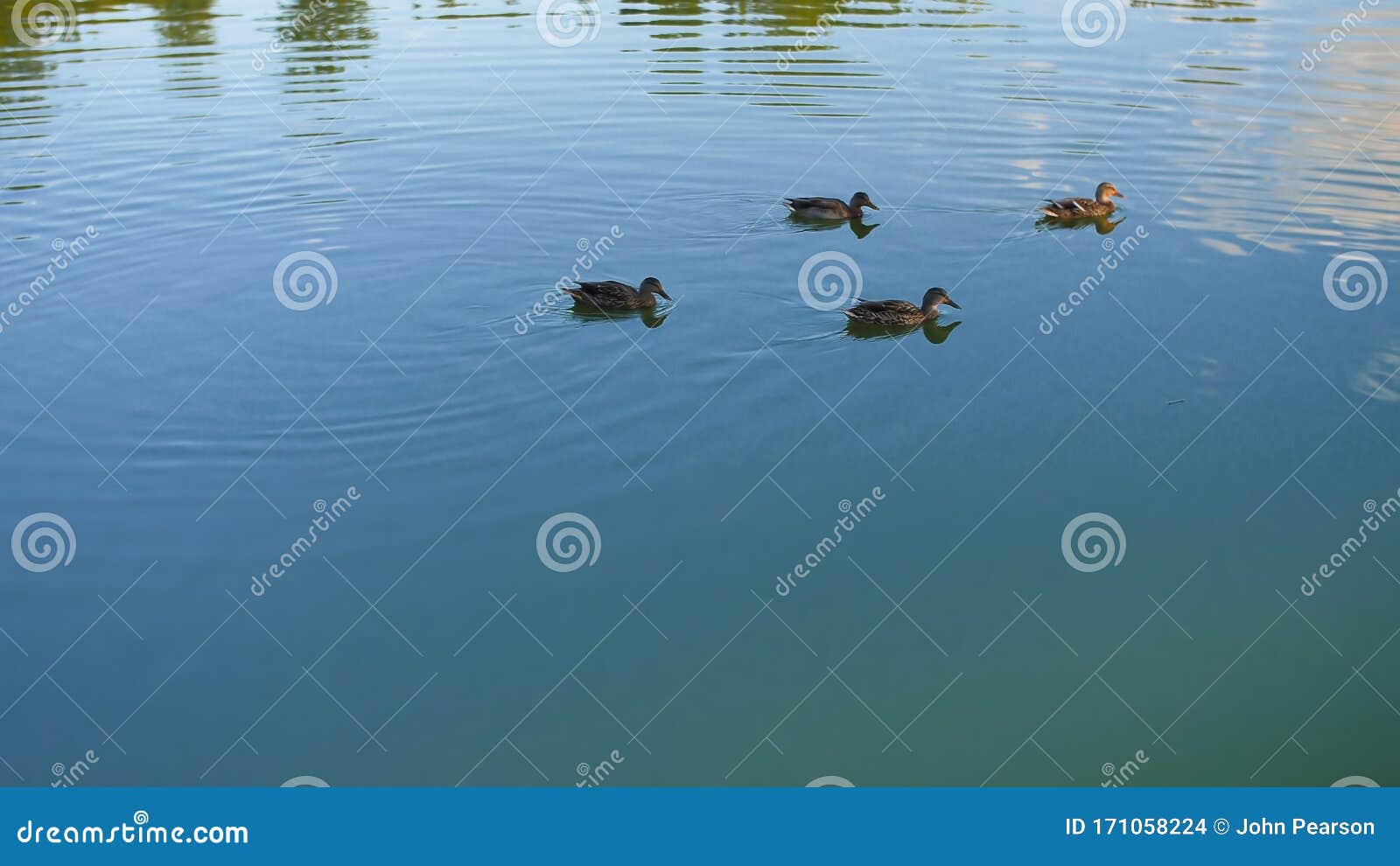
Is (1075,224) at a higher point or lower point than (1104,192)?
lower

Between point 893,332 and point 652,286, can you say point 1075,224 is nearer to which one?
point 893,332

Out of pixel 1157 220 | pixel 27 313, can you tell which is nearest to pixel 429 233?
pixel 27 313

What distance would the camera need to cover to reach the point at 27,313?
13.6 metres

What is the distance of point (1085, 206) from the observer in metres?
15.0

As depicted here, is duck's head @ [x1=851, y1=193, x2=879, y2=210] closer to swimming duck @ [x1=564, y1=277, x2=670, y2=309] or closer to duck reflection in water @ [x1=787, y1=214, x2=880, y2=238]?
duck reflection in water @ [x1=787, y1=214, x2=880, y2=238]

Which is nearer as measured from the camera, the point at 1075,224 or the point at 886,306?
the point at 886,306

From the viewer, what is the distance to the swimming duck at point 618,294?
1280 centimetres

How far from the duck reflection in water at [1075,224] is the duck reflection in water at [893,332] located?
255cm

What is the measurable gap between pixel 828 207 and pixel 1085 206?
8.97 ft

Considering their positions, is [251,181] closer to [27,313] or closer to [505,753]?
[27,313]

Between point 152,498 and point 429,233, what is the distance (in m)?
5.32

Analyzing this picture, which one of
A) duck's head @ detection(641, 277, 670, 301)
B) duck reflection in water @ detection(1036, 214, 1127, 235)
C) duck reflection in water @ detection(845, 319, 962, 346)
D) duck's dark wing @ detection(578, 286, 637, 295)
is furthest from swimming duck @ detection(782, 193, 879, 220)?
duck's dark wing @ detection(578, 286, 637, 295)

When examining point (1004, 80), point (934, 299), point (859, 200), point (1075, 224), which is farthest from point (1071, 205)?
point (1004, 80)

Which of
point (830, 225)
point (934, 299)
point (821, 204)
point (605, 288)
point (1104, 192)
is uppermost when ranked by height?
point (1104, 192)
